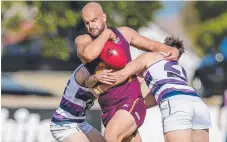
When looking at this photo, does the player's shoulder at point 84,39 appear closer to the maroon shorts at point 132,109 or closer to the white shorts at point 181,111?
the maroon shorts at point 132,109

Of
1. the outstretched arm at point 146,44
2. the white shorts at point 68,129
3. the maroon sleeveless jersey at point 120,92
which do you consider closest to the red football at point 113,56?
the maroon sleeveless jersey at point 120,92

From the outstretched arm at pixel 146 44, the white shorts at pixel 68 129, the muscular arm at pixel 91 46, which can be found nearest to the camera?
the muscular arm at pixel 91 46

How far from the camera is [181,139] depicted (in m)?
Answer: 7.79

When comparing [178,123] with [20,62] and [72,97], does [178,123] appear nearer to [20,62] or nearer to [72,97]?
[72,97]

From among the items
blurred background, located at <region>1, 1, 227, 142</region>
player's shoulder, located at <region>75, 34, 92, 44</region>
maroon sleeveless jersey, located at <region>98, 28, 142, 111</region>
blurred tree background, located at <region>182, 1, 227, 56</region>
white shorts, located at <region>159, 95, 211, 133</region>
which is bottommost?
white shorts, located at <region>159, 95, 211, 133</region>

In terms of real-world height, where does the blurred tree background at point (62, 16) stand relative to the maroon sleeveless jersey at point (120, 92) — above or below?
above

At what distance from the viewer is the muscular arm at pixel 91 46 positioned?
7.84 metres

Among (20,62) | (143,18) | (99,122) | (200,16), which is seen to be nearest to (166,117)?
(99,122)

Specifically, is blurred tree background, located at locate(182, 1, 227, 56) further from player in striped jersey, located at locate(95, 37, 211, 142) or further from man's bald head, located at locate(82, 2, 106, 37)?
man's bald head, located at locate(82, 2, 106, 37)

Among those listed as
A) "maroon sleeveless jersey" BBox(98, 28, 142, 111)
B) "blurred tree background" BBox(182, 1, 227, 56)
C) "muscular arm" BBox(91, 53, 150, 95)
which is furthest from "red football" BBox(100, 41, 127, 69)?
"blurred tree background" BBox(182, 1, 227, 56)

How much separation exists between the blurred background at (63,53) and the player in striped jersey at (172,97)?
89 cm

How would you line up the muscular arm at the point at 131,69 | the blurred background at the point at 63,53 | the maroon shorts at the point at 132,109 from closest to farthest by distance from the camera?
the muscular arm at the point at 131,69 < the maroon shorts at the point at 132,109 < the blurred background at the point at 63,53

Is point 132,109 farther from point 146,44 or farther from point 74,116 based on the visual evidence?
point 74,116

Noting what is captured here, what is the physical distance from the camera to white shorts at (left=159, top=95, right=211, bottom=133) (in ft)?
25.8
